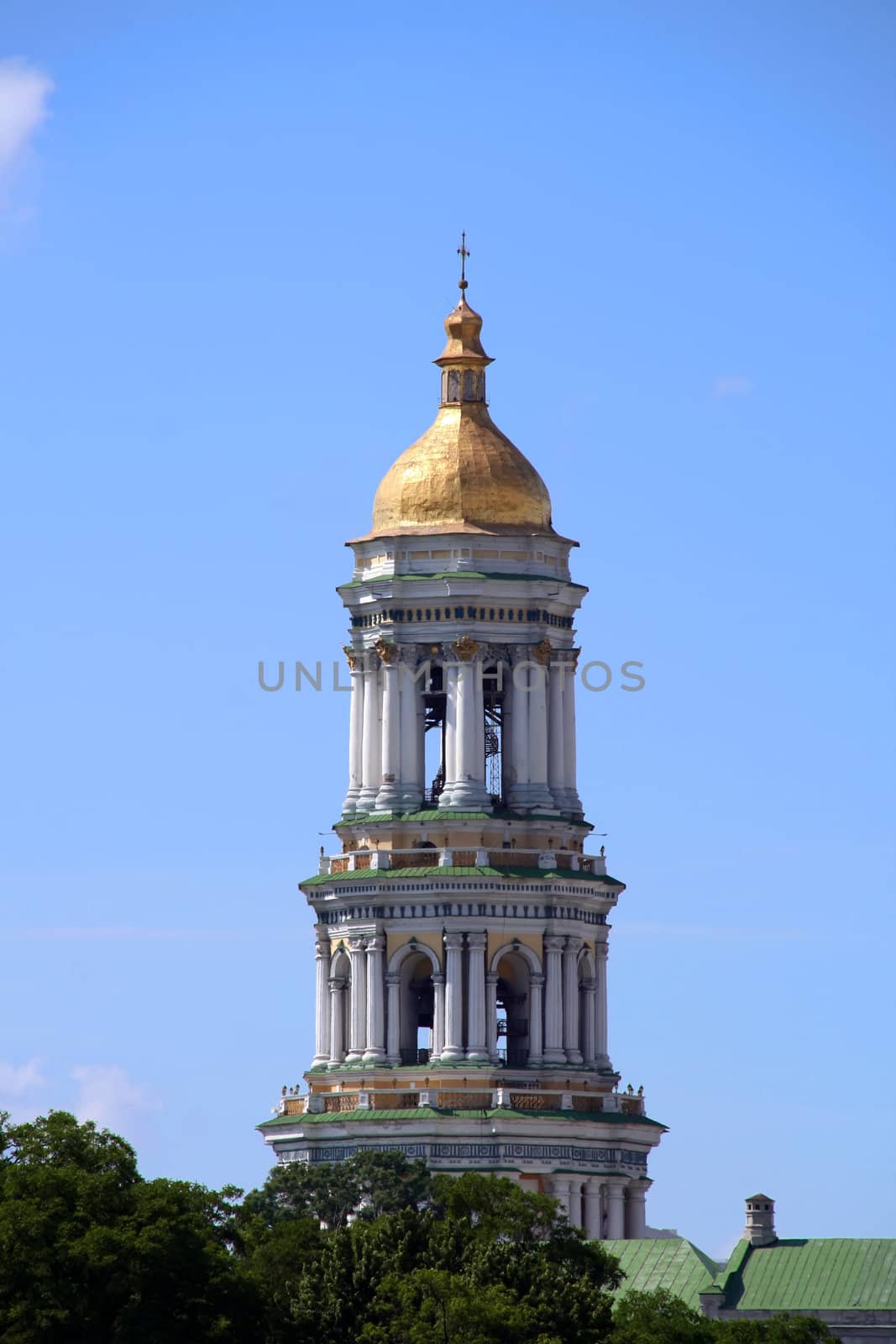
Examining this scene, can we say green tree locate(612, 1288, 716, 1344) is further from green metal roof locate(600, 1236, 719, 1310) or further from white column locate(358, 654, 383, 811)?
white column locate(358, 654, 383, 811)

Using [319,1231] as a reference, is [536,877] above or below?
above

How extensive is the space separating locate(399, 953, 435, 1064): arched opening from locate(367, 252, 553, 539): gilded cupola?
45.2ft

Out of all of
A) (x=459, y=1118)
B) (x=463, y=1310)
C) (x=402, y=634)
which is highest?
(x=402, y=634)

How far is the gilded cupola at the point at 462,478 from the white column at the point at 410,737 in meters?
4.68

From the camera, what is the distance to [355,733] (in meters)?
176

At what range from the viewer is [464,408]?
17925 centimetres

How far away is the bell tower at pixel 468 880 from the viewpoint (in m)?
170

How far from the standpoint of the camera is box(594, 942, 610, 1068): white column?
573ft

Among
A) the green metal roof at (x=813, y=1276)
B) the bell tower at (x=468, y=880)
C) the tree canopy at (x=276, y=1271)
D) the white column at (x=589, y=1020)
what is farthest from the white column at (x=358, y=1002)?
the tree canopy at (x=276, y=1271)

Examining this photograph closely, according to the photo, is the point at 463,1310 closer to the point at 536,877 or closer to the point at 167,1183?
the point at 167,1183

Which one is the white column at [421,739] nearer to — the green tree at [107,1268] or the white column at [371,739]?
the white column at [371,739]

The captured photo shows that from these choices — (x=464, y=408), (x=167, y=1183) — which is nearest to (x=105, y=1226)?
(x=167, y=1183)

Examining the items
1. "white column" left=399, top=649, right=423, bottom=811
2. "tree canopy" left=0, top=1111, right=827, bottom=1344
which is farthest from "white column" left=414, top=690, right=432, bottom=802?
"tree canopy" left=0, top=1111, right=827, bottom=1344

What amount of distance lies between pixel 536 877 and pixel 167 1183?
97.5 feet
